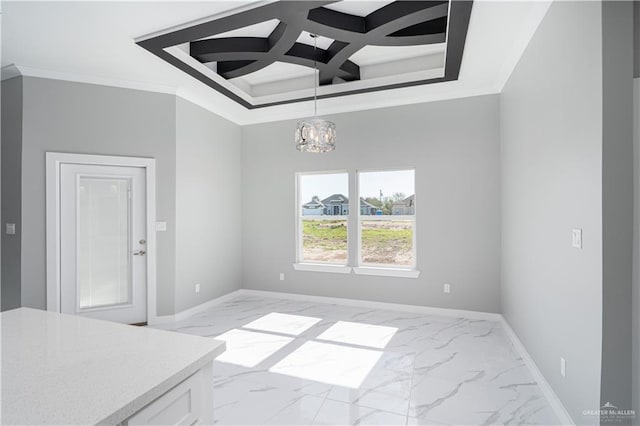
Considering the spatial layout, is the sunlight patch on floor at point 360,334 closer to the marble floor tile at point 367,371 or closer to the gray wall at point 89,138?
the marble floor tile at point 367,371

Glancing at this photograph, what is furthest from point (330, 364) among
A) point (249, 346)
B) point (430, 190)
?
point (430, 190)

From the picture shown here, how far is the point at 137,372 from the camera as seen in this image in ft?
3.06

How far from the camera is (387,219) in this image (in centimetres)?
443

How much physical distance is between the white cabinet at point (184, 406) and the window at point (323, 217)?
3673 mm

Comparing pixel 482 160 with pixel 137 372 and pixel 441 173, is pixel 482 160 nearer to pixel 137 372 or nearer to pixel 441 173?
pixel 441 173

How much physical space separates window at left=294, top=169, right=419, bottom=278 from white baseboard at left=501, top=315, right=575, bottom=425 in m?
1.38

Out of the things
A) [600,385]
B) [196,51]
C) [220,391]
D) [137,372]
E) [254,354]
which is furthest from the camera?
[196,51]

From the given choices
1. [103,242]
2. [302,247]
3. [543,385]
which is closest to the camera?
[543,385]

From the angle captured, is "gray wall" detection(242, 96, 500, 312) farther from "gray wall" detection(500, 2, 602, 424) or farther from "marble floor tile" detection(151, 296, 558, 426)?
"gray wall" detection(500, 2, 602, 424)

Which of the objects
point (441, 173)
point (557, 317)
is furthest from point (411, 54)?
point (557, 317)

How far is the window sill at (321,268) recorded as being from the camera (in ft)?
15.1

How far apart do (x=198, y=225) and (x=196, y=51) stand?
2.19 meters

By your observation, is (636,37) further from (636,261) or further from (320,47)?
(320,47)

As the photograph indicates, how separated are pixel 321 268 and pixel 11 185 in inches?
149
